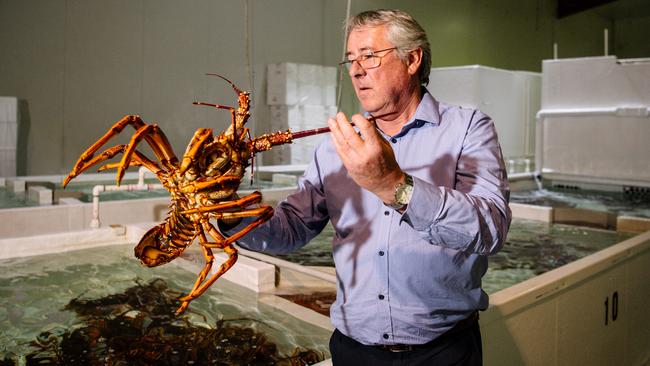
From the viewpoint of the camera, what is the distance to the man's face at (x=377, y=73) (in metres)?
1.24

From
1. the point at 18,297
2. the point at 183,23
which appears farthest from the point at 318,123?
the point at 18,297

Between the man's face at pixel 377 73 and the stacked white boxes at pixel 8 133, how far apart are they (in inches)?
226

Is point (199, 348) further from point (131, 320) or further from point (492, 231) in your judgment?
point (492, 231)

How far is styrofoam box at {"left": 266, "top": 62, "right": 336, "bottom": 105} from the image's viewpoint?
7695 millimetres

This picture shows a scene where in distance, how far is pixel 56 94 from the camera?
682 centimetres

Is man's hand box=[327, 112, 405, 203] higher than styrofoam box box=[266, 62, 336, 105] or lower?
lower

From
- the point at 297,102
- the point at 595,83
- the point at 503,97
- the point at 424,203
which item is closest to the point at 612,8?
the point at 503,97

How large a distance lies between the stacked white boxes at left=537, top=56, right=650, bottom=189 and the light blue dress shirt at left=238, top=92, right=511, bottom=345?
6.40m

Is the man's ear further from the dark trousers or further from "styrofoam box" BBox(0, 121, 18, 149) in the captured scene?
"styrofoam box" BBox(0, 121, 18, 149)

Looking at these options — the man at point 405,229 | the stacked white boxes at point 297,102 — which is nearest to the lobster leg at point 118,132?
the man at point 405,229

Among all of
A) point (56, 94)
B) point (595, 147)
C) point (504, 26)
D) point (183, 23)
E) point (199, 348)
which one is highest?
point (504, 26)

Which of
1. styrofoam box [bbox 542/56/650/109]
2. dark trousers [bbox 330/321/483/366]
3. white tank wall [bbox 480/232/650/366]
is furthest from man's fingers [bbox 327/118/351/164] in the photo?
styrofoam box [bbox 542/56/650/109]

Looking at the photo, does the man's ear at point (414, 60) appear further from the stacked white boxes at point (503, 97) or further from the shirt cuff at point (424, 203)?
the stacked white boxes at point (503, 97)

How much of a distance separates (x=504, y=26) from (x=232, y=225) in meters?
13.0
